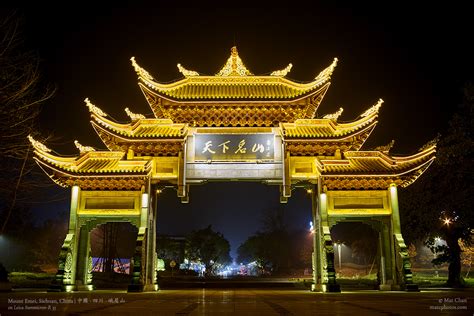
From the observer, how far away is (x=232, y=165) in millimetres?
18672

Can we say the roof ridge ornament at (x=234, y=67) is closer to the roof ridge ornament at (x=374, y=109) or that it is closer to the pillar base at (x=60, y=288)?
the roof ridge ornament at (x=374, y=109)

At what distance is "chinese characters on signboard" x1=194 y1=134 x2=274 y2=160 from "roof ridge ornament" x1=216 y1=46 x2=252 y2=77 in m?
4.07

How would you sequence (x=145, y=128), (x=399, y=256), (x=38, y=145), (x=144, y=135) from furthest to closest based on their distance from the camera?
(x=145, y=128) → (x=144, y=135) → (x=38, y=145) → (x=399, y=256)

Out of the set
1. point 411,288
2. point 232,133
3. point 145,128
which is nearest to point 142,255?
point 145,128

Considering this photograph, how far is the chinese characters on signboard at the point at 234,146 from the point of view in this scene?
18.9 m

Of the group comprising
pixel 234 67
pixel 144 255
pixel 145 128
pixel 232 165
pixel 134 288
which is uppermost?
pixel 234 67

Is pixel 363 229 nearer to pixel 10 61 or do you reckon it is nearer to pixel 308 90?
pixel 308 90

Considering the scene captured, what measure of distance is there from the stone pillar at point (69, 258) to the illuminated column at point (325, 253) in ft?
33.9

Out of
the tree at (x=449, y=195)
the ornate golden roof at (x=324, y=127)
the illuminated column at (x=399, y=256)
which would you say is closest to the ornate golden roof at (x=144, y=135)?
the ornate golden roof at (x=324, y=127)

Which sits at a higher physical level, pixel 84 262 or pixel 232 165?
pixel 232 165

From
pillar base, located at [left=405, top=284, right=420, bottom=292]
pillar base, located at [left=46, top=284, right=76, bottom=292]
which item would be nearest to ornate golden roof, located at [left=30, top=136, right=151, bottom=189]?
pillar base, located at [left=46, top=284, right=76, bottom=292]

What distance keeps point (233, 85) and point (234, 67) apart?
4.78 ft

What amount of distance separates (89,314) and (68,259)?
35.0 ft

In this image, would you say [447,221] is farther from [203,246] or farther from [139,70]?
[203,246]
